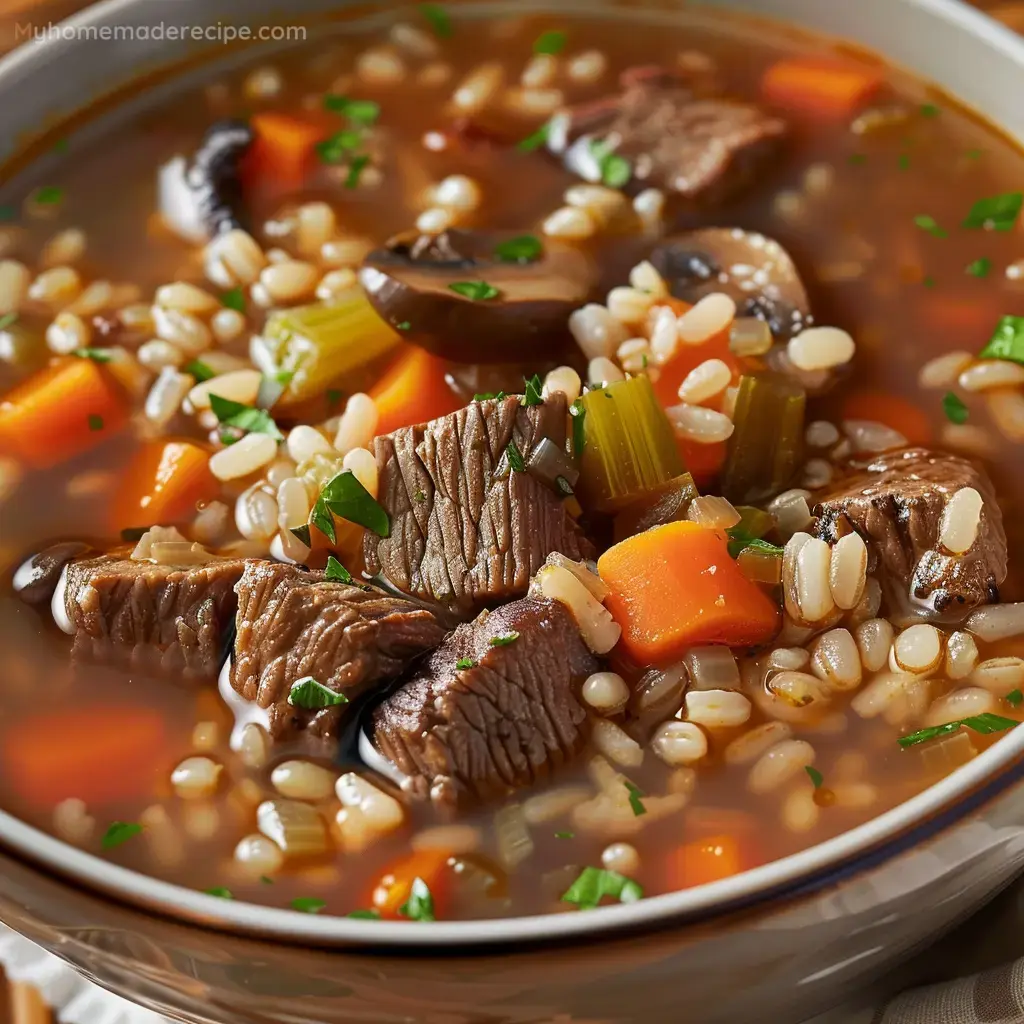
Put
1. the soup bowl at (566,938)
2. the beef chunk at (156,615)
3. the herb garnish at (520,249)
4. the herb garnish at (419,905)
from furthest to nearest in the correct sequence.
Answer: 1. the herb garnish at (520,249)
2. the beef chunk at (156,615)
3. the herb garnish at (419,905)
4. the soup bowl at (566,938)

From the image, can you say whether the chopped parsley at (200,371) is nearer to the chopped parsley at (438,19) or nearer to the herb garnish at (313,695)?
the herb garnish at (313,695)

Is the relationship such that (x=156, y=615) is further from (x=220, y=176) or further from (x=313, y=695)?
(x=220, y=176)

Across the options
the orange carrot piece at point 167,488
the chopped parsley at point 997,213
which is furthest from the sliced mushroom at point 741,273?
the orange carrot piece at point 167,488

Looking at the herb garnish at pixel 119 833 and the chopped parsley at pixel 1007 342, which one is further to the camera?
the chopped parsley at pixel 1007 342

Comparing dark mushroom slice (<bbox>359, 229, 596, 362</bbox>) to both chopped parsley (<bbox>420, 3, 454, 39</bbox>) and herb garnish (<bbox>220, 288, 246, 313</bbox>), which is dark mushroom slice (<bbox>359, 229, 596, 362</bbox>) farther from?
chopped parsley (<bbox>420, 3, 454, 39</bbox>)

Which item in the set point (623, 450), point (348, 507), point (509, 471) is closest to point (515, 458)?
point (509, 471)

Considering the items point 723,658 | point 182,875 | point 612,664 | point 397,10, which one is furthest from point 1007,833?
point 397,10
